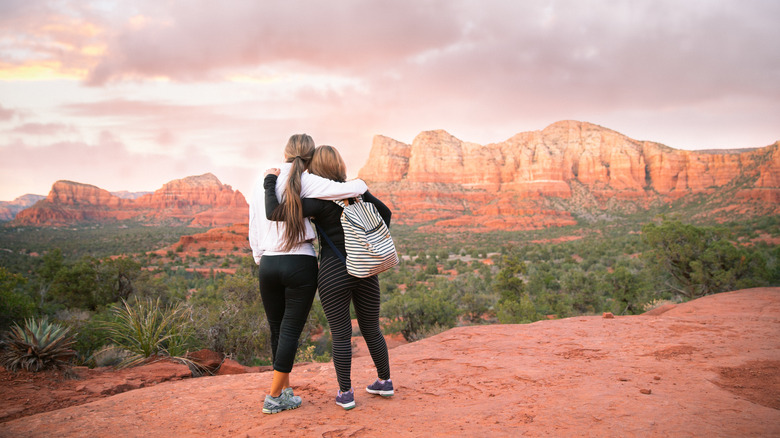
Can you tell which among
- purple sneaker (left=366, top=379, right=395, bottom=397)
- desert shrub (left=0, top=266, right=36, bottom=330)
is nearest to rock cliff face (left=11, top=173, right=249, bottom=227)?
desert shrub (left=0, top=266, right=36, bottom=330)

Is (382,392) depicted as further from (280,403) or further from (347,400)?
(280,403)

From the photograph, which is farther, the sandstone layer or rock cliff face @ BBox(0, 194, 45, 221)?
rock cliff face @ BBox(0, 194, 45, 221)

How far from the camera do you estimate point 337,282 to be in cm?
303

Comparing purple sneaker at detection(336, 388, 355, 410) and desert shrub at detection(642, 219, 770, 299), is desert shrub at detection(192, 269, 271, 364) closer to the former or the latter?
purple sneaker at detection(336, 388, 355, 410)

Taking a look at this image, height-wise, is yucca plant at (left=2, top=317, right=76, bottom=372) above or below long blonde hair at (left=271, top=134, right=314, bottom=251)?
below

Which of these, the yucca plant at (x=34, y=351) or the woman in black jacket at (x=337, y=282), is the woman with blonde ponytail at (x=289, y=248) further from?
the yucca plant at (x=34, y=351)

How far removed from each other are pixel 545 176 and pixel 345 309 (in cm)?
9934

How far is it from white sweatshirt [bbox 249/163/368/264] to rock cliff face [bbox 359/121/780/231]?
68.8 meters

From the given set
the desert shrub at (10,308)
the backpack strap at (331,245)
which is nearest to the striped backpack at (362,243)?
the backpack strap at (331,245)

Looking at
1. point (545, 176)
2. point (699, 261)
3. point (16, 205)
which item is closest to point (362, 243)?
point (699, 261)

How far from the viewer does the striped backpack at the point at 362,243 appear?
2.96 meters

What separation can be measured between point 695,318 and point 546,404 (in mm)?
4511

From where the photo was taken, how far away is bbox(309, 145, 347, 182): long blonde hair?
123 inches

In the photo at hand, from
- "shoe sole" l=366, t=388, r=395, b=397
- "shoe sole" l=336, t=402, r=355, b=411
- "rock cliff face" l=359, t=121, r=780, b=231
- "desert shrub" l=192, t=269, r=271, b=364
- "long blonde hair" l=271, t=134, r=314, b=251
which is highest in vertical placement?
"rock cliff face" l=359, t=121, r=780, b=231
